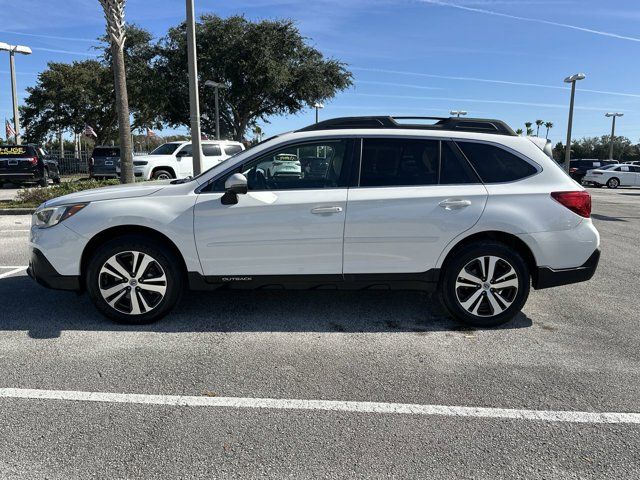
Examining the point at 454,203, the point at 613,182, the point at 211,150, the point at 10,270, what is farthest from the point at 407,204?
the point at 613,182

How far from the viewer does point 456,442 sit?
2795mm

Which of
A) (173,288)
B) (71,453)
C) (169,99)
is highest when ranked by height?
(169,99)

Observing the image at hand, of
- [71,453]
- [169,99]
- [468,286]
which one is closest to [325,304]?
[468,286]

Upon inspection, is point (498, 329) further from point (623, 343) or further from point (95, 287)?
point (95, 287)

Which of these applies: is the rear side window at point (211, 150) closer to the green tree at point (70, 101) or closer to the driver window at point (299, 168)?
the driver window at point (299, 168)

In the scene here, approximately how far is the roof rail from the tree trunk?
30.9ft

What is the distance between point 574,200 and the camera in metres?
4.37

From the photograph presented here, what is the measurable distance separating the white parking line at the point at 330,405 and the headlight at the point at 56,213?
1591 mm

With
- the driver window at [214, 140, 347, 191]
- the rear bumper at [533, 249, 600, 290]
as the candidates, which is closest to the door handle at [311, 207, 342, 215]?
the driver window at [214, 140, 347, 191]

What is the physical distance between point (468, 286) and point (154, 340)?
2.73 m

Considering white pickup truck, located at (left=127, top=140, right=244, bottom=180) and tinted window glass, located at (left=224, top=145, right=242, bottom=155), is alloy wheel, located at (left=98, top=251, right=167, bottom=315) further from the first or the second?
tinted window glass, located at (left=224, top=145, right=242, bottom=155)

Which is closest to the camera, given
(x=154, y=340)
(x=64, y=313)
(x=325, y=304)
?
(x=154, y=340)

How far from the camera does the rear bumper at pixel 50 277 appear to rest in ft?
14.4

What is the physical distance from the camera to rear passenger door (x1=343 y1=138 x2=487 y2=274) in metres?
4.30
